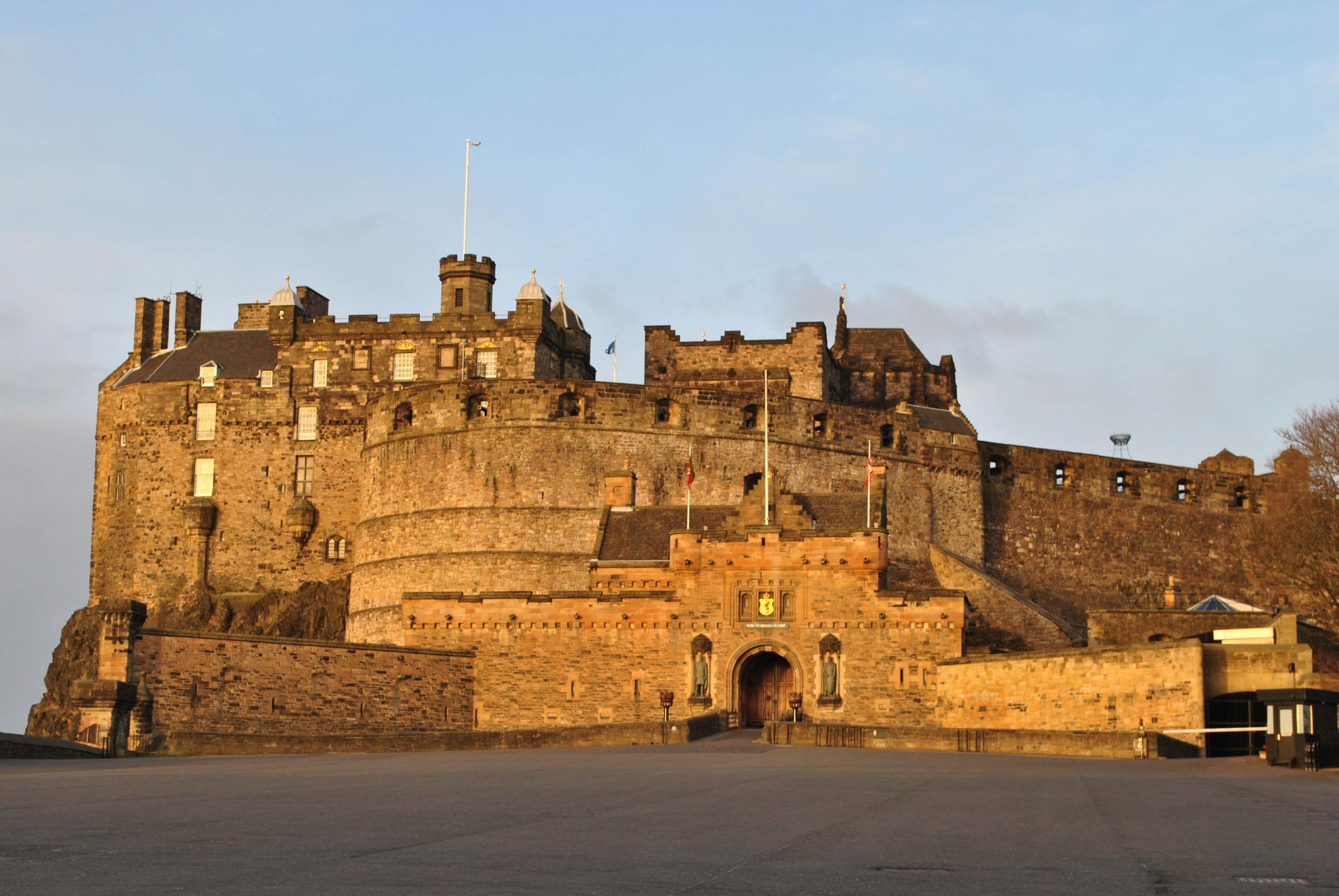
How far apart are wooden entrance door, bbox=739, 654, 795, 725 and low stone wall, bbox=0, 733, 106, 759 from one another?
16.1m

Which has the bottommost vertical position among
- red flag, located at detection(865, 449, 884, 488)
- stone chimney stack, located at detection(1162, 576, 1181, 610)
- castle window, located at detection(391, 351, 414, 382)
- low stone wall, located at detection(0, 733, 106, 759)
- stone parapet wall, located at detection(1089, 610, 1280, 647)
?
low stone wall, located at detection(0, 733, 106, 759)

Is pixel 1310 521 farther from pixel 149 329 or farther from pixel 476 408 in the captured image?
pixel 149 329

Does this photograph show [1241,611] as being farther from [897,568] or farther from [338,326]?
[338,326]

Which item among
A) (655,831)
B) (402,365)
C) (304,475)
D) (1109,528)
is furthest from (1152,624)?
(655,831)

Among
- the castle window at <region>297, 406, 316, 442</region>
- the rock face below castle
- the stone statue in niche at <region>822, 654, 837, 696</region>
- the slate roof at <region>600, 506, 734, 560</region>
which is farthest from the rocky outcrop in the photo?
the stone statue in niche at <region>822, 654, 837, 696</region>

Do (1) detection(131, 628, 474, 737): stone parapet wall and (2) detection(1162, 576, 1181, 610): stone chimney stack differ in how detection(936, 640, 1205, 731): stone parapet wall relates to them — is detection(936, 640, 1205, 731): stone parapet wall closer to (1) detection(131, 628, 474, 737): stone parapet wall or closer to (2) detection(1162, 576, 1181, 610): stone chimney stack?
(1) detection(131, 628, 474, 737): stone parapet wall

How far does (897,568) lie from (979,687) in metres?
13.7

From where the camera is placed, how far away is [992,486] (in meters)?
57.9

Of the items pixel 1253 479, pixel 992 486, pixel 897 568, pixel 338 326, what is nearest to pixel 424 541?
pixel 338 326

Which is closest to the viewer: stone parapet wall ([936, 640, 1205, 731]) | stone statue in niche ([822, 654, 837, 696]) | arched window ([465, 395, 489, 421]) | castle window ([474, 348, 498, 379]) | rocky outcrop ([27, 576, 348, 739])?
stone parapet wall ([936, 640, 1205, 731])

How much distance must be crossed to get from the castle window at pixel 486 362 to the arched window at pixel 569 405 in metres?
5.47

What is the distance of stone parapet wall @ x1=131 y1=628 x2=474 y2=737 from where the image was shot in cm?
3725

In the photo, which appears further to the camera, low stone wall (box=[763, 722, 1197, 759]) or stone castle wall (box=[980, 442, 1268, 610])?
stone castle wall (box=[980, 442, 1268, 610])

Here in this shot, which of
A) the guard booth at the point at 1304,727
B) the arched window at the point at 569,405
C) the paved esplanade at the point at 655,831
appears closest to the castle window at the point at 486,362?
the arched window at the point at 569,405
